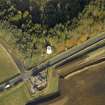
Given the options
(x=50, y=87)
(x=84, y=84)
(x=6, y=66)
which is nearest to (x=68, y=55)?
(x=84, y=84)

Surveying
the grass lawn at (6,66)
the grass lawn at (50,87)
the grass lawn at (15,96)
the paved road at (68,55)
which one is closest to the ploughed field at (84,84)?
the grass lawn at (50,87)

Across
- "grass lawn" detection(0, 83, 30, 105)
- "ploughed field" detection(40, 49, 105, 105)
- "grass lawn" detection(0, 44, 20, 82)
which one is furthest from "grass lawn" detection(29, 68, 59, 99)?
"grass lawn" detection(0, 44, 20, 82)

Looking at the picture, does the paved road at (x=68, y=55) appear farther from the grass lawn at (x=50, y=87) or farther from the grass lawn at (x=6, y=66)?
the grass lawn at (x=50, y=87)

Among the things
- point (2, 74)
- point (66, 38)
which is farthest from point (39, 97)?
point (66, 38)

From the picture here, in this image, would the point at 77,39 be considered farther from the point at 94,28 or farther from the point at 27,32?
the point at 27,32

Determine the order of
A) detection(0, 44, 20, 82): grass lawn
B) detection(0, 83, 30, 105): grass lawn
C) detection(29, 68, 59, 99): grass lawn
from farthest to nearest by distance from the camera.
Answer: detection(0, 44, 20, 82): grass lawn → detection(29, 68, 59, 99): grass lawn → detection(0, 83, 30, 105): grass lawn

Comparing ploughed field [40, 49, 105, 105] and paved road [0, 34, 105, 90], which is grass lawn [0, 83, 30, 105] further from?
ploughed field [40, 49, 105, 105]
